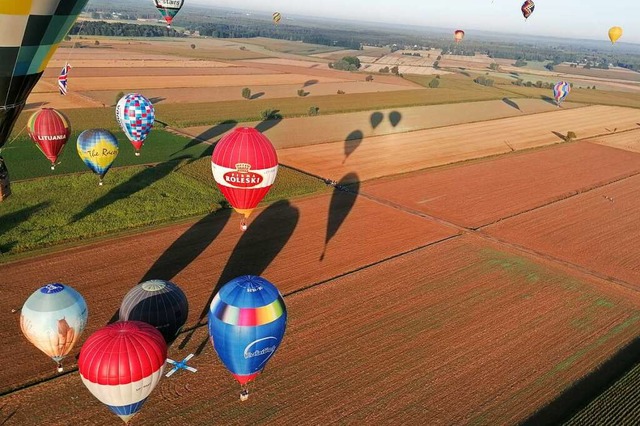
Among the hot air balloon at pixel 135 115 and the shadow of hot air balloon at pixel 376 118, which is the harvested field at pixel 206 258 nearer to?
the hot air balloon at pixel 135 115

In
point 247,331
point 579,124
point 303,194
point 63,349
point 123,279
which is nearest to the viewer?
point 247,331

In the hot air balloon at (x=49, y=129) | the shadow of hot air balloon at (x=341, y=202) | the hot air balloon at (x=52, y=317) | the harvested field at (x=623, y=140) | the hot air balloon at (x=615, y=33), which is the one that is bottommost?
the shadow of hot air balloon at (x=341, y=202)

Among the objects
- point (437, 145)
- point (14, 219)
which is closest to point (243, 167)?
point (14, 219)

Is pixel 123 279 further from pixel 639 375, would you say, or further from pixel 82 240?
pixel 639 375

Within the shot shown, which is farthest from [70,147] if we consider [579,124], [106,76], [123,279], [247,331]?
[579,124]

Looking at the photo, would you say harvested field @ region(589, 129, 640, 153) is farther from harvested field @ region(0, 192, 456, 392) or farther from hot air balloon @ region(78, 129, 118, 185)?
hot air balloon @ region(78, 129, 118, 185)

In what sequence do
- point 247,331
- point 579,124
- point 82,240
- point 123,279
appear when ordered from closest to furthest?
point 247,331
point 123,279
point 82,240
point 579,124

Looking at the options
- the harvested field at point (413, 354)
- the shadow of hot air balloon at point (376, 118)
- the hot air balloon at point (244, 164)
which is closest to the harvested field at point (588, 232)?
the harvested field at point (413, 354)
